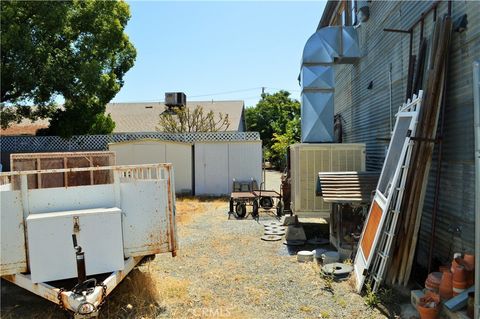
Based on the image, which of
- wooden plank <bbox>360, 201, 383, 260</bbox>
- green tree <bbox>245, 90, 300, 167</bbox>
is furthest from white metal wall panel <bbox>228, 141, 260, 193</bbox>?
green tree <bbox>245, 90, 300, 167</bbox>

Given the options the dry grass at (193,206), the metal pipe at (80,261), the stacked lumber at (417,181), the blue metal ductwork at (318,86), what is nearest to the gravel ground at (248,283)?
the stacked lumber at (417,181)

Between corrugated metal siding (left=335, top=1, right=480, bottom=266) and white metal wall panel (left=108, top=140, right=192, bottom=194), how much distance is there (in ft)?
26.5

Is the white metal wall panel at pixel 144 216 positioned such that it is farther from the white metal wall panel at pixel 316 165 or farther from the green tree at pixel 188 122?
the green tree at pixel 188 122

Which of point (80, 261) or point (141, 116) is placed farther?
point (141, 116)

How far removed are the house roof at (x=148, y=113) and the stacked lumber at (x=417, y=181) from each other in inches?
775

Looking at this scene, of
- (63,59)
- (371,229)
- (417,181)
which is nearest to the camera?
(417,181)

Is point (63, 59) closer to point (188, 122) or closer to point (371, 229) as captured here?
point (188, 122)

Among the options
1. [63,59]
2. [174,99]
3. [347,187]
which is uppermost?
[63,59]

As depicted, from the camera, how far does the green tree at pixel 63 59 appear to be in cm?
1313

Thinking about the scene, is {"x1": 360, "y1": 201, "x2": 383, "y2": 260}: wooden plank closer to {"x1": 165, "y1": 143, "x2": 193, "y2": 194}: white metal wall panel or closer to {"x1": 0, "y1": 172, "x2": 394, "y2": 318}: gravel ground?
{"x1": 0, "y1": 172, "x2": 394, "y2": 318}: gravel ground

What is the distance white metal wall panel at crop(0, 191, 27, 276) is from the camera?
3906mm

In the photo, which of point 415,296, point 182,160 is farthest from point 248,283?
point 182,160

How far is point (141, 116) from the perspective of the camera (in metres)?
26.4

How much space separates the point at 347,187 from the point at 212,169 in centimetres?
954
